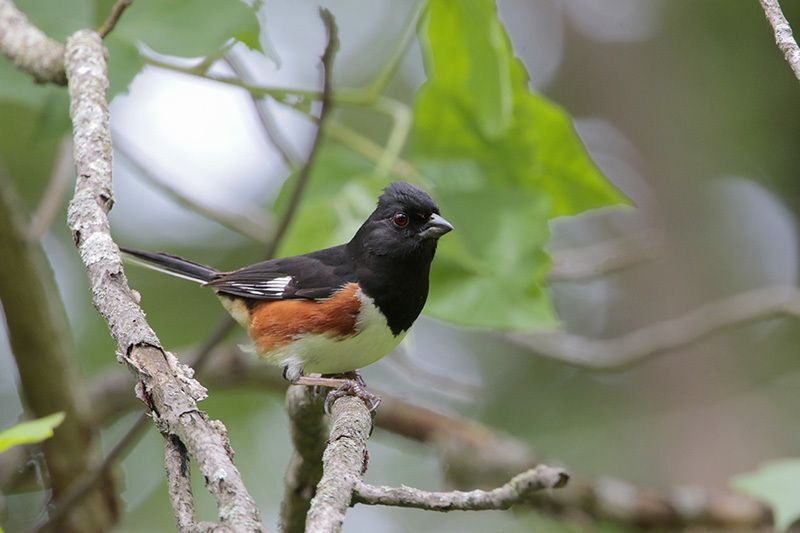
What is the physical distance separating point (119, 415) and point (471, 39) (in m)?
2.65

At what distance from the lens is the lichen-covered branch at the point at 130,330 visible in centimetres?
157

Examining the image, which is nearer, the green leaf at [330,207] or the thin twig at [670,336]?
the green leaf at [330,207]

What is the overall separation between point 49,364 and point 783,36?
3.13m

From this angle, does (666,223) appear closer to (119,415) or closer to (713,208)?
(713,208)

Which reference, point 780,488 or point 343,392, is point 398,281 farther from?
point 780,488

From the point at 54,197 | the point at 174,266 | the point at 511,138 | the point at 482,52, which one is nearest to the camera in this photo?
the point at 482,52

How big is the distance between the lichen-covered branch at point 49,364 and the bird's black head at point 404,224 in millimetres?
1364

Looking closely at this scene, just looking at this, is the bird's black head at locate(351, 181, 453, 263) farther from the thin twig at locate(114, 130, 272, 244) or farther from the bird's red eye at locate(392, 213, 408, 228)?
the thin twig at locate(114, 130, 272, 244)

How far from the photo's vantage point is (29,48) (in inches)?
127

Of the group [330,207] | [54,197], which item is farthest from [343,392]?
[54,197]

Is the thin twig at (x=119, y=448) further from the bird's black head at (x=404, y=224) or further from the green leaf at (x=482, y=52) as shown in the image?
the green leaf at (x=482, y=52)

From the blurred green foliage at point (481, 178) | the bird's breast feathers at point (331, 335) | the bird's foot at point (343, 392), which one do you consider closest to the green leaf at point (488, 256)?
the blurred green foliage at point (481, 178)

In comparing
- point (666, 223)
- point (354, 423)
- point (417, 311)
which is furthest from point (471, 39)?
point (666, 223)

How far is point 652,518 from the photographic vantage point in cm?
487
